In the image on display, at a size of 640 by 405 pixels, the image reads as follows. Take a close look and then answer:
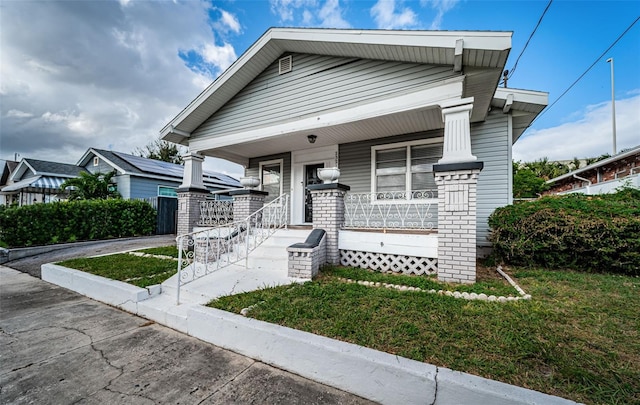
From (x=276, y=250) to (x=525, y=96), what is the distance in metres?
6.31

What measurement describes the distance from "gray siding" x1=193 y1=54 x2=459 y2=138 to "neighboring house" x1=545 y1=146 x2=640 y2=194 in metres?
→ 6.87

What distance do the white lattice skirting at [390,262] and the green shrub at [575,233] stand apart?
172 cm

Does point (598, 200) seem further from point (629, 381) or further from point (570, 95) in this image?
point (570, 95)

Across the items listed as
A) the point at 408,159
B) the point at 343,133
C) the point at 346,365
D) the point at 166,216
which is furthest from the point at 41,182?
the point at 346,365

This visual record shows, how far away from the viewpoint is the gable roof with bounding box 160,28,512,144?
13.3ft

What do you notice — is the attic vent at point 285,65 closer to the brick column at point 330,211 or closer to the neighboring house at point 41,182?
the brick column at point 330,211

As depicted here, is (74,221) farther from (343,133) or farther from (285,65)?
(343,133)

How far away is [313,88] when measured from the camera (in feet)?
19.6

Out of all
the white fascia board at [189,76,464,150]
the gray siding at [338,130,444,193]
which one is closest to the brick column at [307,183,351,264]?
the white fascia board at [189,76,464,150]

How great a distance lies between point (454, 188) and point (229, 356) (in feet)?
12.4

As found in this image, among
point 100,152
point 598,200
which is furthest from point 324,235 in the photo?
point 100,152

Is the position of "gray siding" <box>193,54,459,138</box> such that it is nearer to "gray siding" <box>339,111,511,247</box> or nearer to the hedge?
"gray siding" <box>339,111,511,247</box>

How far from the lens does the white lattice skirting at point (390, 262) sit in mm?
4418

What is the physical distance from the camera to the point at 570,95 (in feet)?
47.2
